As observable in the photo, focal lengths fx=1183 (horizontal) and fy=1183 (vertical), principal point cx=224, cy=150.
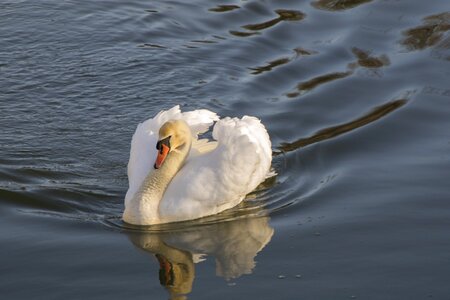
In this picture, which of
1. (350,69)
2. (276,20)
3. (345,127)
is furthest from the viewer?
(276,20)

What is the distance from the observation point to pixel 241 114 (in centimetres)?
1266

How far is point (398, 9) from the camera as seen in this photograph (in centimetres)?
1639

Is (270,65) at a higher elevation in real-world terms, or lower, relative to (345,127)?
higher

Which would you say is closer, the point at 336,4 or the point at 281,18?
the point at 281,18

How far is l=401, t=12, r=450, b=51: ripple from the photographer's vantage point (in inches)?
590

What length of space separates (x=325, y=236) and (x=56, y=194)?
252 centimetres

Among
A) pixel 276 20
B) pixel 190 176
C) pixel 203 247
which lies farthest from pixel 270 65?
pixel 203 247

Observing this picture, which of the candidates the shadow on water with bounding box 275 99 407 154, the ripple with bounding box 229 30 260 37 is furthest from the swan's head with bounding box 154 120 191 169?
the ripple with bounding box 229 30 260 37

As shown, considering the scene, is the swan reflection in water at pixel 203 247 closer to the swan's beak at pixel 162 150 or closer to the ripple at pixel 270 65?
the swan's beak at pixel 162 150

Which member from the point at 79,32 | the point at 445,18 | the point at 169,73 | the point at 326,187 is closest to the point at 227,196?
the point at 326,187

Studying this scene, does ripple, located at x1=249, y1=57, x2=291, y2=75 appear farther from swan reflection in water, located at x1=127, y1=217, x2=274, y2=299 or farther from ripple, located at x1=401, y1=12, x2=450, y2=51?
swan reflection in water, located at x1=127, y1=217, x2=274, y2=299

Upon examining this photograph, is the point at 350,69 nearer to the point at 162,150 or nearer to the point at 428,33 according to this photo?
the point at 428,33

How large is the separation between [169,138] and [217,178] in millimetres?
540

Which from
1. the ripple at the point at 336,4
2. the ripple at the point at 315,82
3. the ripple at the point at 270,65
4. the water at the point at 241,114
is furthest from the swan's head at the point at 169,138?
the ripple at the point at 336,4
